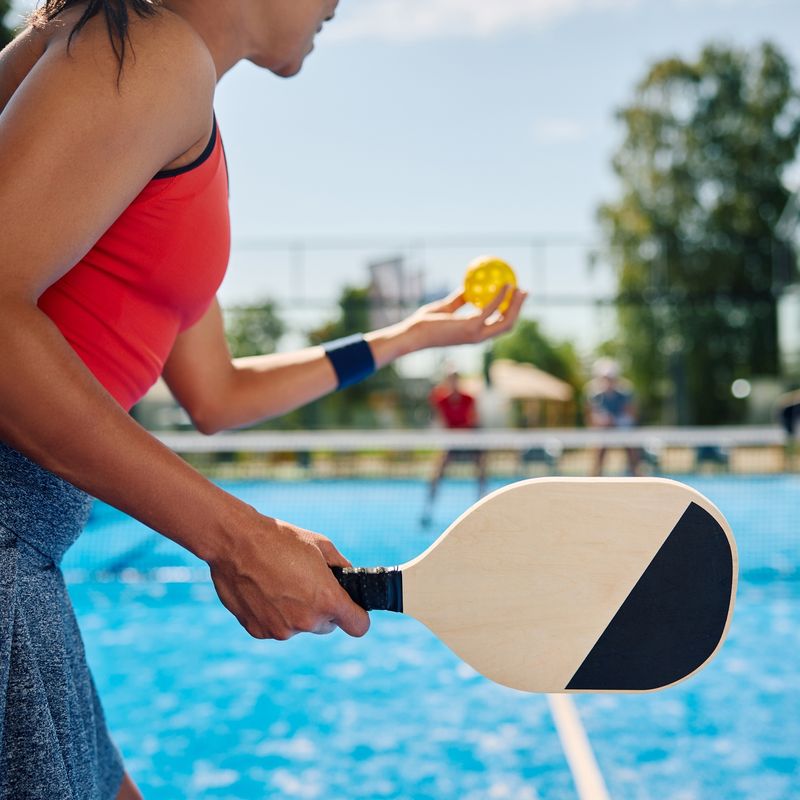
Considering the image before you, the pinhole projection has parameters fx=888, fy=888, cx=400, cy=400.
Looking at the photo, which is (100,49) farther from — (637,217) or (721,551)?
(637,217)

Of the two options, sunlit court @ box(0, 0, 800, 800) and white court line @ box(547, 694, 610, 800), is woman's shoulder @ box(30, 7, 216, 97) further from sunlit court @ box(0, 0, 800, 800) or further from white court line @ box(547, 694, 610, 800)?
white court line @ box(547, 694, 610, 800)

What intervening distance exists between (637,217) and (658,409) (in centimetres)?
951

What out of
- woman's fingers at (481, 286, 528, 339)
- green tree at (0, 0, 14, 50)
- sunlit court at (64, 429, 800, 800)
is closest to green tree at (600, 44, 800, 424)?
green tree at (0, 0, 14, 50)

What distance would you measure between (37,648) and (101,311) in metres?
0.39

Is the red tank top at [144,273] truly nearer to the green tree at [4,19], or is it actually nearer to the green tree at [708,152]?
the green tree at [4,19]

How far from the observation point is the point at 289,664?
442 centimetres

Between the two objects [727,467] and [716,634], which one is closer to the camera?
[716,634]

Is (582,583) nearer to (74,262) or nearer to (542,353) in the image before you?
(74,262)

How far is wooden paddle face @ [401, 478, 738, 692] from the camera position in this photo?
1.04 metres

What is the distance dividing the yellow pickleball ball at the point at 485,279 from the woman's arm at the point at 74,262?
104 cm

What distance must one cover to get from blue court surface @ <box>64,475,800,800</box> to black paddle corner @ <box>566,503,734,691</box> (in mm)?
2029

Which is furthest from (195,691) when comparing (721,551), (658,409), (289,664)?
(658,409)

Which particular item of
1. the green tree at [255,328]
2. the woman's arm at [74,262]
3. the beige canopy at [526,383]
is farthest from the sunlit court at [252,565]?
the beige canopy at [526,383]

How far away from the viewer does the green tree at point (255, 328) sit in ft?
53.5
